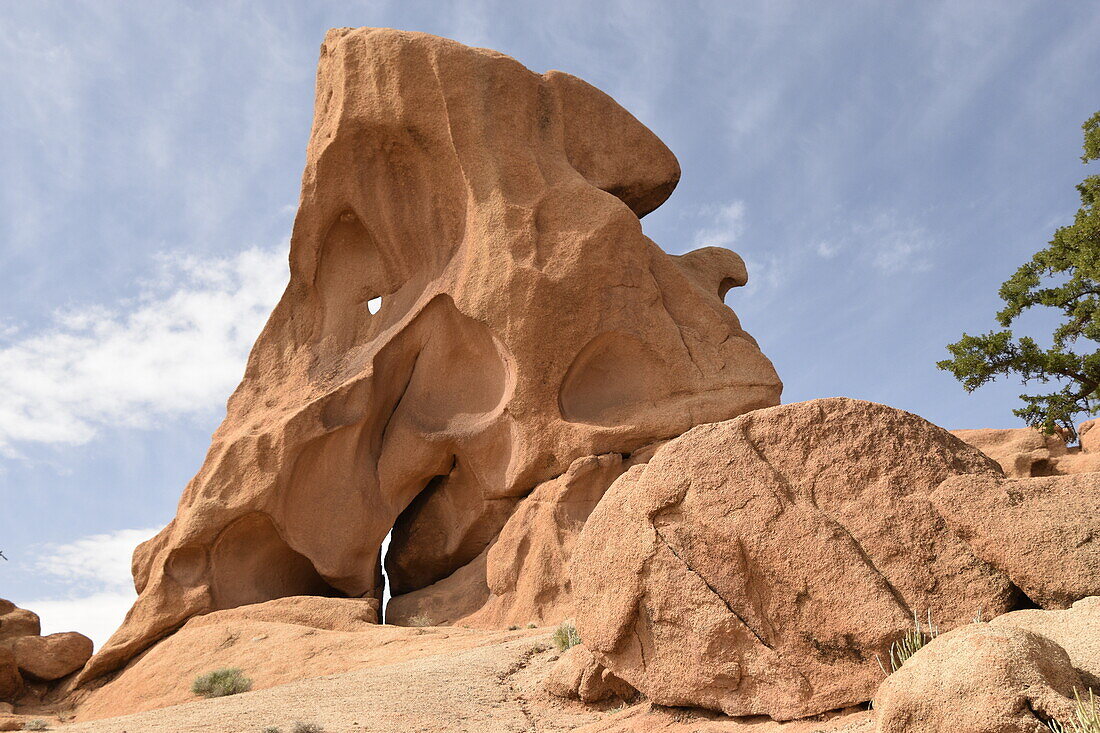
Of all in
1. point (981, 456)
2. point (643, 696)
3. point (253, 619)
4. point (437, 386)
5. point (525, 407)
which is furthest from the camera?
point (437, 386)

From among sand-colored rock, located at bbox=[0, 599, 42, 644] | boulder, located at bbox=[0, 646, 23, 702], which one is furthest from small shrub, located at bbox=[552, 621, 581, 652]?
sand-colored rock, located at bbox=[0, 599, 42, 644]

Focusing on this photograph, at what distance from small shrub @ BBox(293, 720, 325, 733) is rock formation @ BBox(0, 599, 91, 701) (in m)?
9.83

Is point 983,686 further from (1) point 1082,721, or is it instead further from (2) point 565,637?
(2) point 565,637

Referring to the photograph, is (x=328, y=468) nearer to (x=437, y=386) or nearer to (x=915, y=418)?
(x=437, y=386)

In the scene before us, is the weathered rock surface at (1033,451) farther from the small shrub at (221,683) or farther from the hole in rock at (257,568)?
the hole in rock at (257,568)

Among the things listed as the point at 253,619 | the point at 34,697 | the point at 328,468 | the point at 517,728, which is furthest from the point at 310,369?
the point at 517,728

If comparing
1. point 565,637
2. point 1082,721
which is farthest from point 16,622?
point 1082,721

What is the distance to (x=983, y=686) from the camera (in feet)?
13.9

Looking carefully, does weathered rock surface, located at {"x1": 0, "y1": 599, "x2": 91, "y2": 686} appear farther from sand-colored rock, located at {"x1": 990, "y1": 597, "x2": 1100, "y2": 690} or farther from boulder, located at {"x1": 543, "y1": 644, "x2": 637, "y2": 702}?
sand-colored rock, located at {"x1": 990, "y1": 597, "x2": 1100, "y2": 690}

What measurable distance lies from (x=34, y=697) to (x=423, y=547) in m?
6.31

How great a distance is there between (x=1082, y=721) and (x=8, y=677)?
48.9 feet

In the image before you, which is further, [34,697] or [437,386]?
[437,386]

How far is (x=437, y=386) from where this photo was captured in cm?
1681

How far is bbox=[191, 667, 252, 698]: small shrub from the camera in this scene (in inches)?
406
